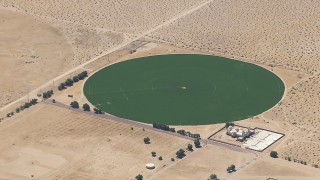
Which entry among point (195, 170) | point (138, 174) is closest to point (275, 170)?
point (195, 170)

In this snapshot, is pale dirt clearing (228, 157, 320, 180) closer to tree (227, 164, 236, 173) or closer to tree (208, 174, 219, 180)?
tree (227, 164, 236, 173)

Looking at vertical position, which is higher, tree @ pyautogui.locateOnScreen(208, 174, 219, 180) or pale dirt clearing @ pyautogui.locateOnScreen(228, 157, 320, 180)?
pale dirt clearing @ pyautogui.locateOnScreen(228, 157, 320, 180)

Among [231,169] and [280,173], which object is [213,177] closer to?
[231,169]

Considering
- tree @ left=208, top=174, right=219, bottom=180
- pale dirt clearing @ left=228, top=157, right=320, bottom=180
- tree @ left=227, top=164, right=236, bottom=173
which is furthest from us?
tree @ left=227, top=164, right=236, bottom=173

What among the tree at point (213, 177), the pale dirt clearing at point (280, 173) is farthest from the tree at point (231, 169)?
the tree at point (213, 177)

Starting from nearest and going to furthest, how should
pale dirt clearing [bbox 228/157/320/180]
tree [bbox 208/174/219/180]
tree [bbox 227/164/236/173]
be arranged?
tree [bbox 208/174/219/180], pale dirt clearing [bbox 228/157/320/180], tree [bbox 227/164/236/173]

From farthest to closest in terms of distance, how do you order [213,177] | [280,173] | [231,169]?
[231,169], [280,173], [213,177]

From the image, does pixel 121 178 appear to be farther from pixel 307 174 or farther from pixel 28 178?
pixel 307 174

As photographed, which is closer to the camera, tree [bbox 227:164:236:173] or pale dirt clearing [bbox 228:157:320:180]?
pale dirt clearing [bbox 228:157:320:180]

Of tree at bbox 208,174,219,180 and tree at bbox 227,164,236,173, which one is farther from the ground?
tree at bbox 227,164,236,173

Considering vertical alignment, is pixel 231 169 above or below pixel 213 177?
above

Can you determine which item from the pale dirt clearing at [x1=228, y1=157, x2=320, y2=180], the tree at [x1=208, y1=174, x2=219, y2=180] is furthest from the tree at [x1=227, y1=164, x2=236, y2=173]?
the tree at [x1=208, y1=174, x2=219, y2=180]

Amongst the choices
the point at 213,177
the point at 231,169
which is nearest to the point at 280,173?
the point at 231,169
